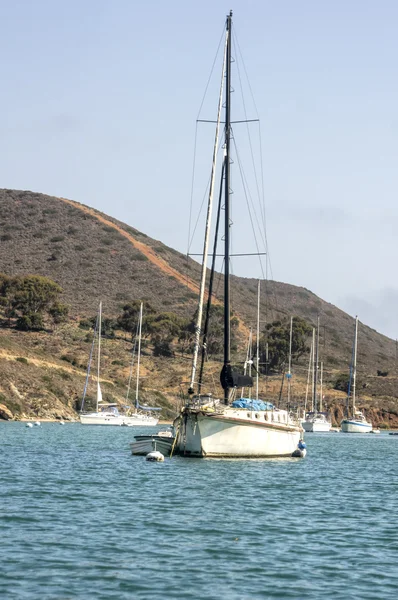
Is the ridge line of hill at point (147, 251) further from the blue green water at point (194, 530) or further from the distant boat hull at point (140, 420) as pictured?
the blue green water at point (194, 530)

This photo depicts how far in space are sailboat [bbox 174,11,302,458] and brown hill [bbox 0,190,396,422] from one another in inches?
2981

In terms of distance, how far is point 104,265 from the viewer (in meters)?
160

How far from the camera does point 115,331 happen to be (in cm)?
12481

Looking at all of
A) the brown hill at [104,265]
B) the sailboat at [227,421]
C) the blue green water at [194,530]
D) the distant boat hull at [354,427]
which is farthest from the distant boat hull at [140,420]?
the blue green water at [194,530]

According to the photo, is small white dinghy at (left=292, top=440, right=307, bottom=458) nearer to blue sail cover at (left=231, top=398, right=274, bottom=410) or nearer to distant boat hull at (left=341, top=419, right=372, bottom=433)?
blue sail cover at (left=231, top=398, right=274, bottom=410)

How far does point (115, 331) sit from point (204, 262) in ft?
274

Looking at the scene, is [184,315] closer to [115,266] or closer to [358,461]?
[115,266]

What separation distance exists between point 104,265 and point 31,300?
39460 millimetres

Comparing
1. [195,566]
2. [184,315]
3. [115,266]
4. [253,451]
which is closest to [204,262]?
[253,451]

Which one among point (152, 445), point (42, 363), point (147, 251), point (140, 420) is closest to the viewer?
point (152, 445)

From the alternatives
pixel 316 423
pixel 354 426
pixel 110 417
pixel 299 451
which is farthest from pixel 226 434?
pixel 354 426

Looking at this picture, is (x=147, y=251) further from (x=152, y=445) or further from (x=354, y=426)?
(x=152, y=445)

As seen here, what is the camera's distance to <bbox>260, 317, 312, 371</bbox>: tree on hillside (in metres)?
120

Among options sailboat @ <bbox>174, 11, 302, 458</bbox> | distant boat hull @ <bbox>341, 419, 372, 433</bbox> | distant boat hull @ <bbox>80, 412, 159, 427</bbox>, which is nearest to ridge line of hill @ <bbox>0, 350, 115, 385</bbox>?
distant boat hull @ <bbox>80, 412, 159, 427</bbox>
